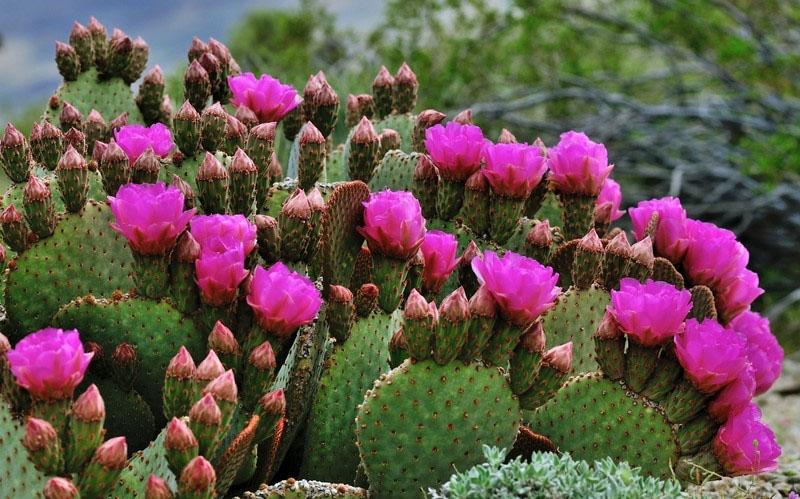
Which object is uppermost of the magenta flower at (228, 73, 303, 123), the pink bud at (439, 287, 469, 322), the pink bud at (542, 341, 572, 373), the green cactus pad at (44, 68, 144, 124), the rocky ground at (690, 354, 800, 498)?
the green cactus pad at (44, 68, 144, 124)

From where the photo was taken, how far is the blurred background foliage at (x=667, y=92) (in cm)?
552

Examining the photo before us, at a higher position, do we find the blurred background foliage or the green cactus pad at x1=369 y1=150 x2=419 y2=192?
the green cactus pad at x1=369 y1=150 x2=419 y2=192

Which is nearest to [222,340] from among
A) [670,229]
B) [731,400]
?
[731,400]

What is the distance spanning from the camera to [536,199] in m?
2.40

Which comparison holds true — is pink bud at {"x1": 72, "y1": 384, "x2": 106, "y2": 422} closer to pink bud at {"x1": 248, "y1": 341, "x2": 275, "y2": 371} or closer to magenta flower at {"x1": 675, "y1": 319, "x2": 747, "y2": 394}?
pink bud at {"x1": 248, "y1": 341, "x2": 275, "y2": 371}

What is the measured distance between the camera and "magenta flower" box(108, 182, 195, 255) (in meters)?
1.69

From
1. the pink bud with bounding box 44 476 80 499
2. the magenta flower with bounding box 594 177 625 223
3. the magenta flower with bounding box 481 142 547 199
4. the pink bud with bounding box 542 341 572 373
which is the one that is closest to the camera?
the pink bud with bounding box 44 476 80 499

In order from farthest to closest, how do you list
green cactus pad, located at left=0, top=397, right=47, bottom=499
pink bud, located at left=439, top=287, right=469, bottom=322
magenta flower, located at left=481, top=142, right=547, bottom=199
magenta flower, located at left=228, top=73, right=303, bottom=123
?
magenta flower, located at left=228, top=73, right=303, bottom=123 < magenta flower, located at left=481, top=142, right=547, bottom=199 < pink bud, located at left=439, top=287, right=469, bottom=322 < green cactus pad, located at left=0, top=397, right=47, bottom=499

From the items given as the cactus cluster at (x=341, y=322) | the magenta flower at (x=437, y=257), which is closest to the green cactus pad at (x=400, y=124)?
the cactus cluster at (x=341, y=322)

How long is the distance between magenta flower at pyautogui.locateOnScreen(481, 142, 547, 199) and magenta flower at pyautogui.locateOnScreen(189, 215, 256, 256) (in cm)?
60

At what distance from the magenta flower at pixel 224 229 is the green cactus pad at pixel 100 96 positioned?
115cm

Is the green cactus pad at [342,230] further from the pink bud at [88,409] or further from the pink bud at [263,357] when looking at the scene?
the pink bud at [88,409]

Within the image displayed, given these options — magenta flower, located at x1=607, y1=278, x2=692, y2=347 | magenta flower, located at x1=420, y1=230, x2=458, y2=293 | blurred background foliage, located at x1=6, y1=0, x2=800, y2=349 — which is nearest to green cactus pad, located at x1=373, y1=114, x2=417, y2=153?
magenta flower, located at x1=420, y1=230, x2=458, y2=293

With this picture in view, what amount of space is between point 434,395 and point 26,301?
903 millimetres
